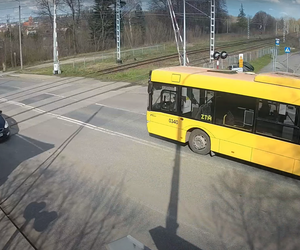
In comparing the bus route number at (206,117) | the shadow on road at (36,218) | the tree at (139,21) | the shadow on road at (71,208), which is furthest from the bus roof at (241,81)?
the tree at (139,21)

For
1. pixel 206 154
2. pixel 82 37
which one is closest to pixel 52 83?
pixel 206 154

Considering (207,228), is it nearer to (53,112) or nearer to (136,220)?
(136,220)

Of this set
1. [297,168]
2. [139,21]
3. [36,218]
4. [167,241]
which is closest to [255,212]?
[297,168]

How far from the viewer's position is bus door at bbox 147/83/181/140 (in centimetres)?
1027

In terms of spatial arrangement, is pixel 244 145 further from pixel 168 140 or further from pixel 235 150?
pixel 168 140

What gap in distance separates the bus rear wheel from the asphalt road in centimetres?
22

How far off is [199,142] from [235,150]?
1.22 m

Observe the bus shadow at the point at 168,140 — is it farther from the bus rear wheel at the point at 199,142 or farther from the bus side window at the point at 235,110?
the bus side window at the point at 235,110

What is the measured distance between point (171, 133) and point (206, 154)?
1302 millimetres

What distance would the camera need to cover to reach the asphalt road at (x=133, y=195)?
599 cm

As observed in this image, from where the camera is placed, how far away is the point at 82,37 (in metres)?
62.7

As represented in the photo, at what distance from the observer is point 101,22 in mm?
64125

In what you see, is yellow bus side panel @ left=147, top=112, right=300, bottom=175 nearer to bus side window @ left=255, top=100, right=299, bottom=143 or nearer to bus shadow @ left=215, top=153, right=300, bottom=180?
bus side window @ left=255, top=100, right=299, bottom=143

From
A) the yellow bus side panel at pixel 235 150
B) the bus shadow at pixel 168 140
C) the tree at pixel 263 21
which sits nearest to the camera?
the yellow bus side panel at pixel 235 150
